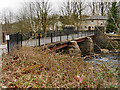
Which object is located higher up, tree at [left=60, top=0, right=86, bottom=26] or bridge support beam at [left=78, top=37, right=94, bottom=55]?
tree at [left=60, top=0, right=86, bottom=26]

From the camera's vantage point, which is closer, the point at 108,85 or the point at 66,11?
the point at 108,85

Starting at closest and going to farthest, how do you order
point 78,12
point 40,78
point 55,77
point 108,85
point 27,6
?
point 108,85 → point 40,78 → point 55,77 → point 27,6 → point 78,12

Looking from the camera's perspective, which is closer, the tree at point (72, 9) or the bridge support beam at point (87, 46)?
the bridge support beam at point (87, 46)

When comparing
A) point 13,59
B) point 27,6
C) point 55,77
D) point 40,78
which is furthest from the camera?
point 27,6

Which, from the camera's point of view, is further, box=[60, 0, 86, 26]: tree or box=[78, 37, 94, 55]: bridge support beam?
box=[60, 0, 86, 26]: tree

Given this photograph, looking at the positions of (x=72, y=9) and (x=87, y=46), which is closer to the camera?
(x=87, y=46)

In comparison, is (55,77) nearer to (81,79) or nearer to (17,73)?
(81,79)

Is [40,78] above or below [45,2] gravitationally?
below

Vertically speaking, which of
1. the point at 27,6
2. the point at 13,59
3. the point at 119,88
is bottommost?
the point at 119,88

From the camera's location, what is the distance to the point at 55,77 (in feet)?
21.6

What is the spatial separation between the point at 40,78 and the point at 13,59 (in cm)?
348

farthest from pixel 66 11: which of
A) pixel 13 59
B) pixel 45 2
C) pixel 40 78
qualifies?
pixel 40 78

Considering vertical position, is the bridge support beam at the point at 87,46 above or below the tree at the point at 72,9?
below

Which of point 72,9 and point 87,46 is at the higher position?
point 72,9
